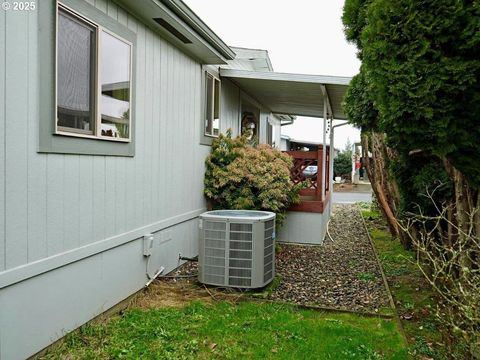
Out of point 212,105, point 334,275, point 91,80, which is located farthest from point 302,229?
point 91,80

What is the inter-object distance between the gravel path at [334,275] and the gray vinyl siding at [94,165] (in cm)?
190

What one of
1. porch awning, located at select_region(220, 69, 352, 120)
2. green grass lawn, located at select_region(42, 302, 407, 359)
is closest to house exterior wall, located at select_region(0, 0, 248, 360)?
green grass lawn, located at select_region(42, 302, 407, 359)

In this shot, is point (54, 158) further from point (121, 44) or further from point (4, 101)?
point (121, 44)

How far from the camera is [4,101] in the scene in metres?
2.85

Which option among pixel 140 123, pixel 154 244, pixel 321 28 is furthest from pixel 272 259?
pixel 321 28

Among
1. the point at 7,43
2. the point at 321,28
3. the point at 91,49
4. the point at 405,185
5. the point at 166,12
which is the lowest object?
the point at 405,185

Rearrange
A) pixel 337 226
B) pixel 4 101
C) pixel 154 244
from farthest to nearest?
pixel 337 226 → pixel 154 244 → pixel 4 101

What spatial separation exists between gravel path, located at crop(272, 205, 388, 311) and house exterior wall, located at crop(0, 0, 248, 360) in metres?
1.77

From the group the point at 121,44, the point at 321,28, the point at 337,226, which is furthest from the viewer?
the point at 321,28

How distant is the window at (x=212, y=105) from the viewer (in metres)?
7.38

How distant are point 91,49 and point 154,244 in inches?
98.0

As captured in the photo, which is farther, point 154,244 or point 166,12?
point 154,244

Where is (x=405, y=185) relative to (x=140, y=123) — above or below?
below

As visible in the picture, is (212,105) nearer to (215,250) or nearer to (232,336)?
(215,250)
